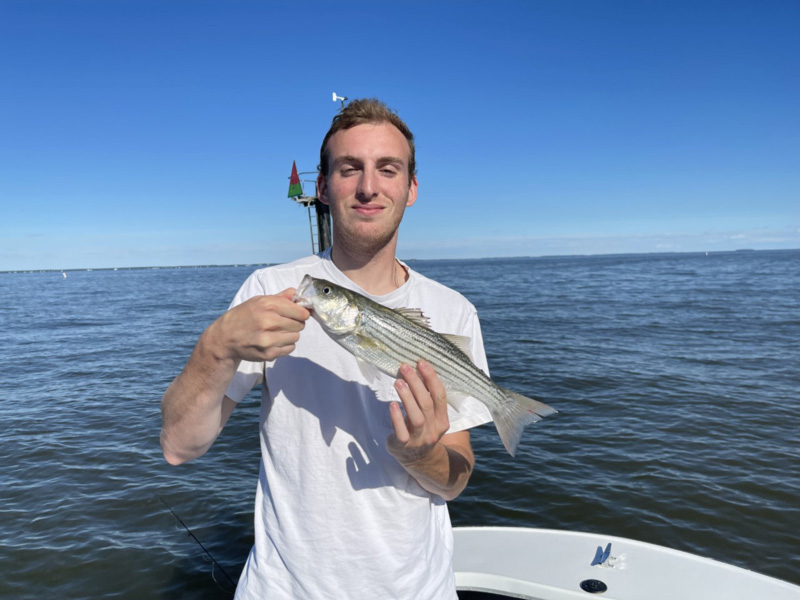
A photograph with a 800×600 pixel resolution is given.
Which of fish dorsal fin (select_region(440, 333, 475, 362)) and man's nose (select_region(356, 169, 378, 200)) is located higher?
man's nose (select_region(356, 169, 378, 200))

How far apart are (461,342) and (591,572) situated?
4344 mm

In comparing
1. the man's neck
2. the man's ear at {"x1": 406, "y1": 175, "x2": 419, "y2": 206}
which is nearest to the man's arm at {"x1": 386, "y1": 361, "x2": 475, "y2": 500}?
the man's neck

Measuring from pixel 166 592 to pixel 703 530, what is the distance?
32.6ft

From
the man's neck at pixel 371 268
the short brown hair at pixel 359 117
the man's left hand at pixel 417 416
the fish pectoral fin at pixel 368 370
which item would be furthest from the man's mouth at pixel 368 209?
the man's left hand at pixel 417 416

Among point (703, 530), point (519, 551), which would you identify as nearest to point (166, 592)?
point (519, 551)

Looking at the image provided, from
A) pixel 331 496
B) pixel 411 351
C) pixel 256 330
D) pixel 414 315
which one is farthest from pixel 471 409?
pixel 256 330

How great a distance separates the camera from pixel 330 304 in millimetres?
2906

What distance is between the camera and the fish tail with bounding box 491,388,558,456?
3578 millimetres

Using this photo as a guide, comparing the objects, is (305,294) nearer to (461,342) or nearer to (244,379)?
(244,379)

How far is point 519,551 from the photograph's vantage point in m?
6.56

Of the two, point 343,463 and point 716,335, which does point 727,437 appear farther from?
point 716,335

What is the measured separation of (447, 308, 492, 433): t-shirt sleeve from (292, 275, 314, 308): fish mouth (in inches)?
46.0

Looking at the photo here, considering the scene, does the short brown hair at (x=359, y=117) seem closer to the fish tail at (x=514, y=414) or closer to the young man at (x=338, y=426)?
the young man at (x=338, y=426)

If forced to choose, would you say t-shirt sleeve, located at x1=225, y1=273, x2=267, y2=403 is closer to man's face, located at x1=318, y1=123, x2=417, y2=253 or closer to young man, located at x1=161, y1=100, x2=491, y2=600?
young man, located at x1=161, y1=100, x2=491, y2=600
